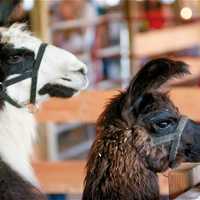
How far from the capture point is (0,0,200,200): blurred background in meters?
4.61

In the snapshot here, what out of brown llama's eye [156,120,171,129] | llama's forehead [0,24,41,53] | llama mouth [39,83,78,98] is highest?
llama's forehead [0,24,41,53]

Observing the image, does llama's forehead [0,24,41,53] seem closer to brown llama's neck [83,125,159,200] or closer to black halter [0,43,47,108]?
black halter [0,43,47,108]

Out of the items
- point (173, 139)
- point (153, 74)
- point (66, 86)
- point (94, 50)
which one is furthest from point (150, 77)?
point (94, 50)

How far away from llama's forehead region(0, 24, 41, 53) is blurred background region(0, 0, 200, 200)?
1301 millimetres

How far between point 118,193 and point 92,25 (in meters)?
6.56

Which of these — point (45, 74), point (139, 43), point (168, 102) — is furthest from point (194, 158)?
point (139, 43)

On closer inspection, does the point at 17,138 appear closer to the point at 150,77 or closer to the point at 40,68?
the point at 40,68

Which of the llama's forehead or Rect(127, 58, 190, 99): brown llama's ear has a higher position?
the llama's forehead

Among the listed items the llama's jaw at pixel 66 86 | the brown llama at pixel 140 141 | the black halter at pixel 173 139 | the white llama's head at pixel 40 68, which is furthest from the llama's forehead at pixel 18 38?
the black halter at pixel 173 139

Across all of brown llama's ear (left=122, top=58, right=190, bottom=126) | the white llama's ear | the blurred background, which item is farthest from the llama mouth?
the blurred background

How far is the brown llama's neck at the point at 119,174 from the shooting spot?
2818 mm

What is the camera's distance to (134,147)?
2.85 m

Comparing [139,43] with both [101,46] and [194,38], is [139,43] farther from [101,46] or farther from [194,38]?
[101,46]

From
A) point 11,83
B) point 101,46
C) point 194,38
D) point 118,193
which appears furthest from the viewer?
point 101,46
